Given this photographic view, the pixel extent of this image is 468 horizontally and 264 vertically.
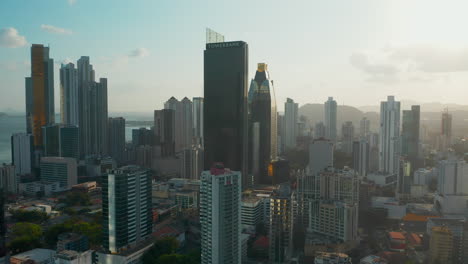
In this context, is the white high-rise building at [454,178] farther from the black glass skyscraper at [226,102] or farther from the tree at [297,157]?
the tree at [297,157]

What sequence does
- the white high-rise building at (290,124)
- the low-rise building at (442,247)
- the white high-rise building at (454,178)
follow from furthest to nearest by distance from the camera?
the white high-rise building at (290,124), the white high-rise building at (454,178), the low-rise building at (442,247)

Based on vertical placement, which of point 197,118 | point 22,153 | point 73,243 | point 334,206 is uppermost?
point 197,118

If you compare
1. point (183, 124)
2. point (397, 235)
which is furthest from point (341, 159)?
point (397, 235)

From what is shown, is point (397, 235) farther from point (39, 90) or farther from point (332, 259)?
point (39, 90)

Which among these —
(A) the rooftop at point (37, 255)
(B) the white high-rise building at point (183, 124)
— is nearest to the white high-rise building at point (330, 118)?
(B) the white high-rise building at point (183, 124)

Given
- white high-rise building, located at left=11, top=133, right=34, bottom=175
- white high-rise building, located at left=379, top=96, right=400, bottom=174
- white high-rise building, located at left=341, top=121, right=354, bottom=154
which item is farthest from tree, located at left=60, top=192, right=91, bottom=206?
white high-rise building, located at left=341, top=121, right=354, bottom=154
